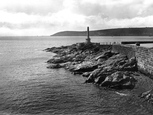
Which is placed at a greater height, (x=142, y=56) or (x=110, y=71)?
(x=142, y=56)

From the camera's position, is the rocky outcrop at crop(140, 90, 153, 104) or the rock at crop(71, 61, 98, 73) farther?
the rock at crop(71, 61, 98, 73)

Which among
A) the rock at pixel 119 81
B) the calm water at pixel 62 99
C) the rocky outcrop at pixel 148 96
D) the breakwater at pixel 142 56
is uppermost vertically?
the breakwater at pixel 142 56

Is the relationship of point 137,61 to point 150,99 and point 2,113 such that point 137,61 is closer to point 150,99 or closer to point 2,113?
point 150,99

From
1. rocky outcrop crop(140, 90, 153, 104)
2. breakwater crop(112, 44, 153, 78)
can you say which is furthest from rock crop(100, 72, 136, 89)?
breakwater crop(112, 44, 153, 78)

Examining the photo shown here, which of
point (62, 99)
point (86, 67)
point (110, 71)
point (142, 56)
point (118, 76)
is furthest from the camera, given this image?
point (86, 67)

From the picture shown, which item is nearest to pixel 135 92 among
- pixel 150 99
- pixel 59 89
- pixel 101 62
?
pixel 150 99

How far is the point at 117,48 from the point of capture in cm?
4522

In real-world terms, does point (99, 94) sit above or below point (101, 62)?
below

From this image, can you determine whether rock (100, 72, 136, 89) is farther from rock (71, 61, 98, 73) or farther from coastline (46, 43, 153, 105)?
rock (71, 61, 98, 73)

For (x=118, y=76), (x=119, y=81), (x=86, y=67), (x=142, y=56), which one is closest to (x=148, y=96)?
(x=119, y=81)

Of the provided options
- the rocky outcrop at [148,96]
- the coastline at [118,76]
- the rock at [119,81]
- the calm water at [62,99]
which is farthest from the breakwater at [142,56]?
the calm water at [62,99]

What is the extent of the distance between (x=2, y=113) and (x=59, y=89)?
946 cm

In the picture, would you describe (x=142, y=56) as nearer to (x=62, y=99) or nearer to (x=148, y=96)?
(x=148, y=96)

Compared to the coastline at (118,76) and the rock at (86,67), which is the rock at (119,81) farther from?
the rock at (86,67)
